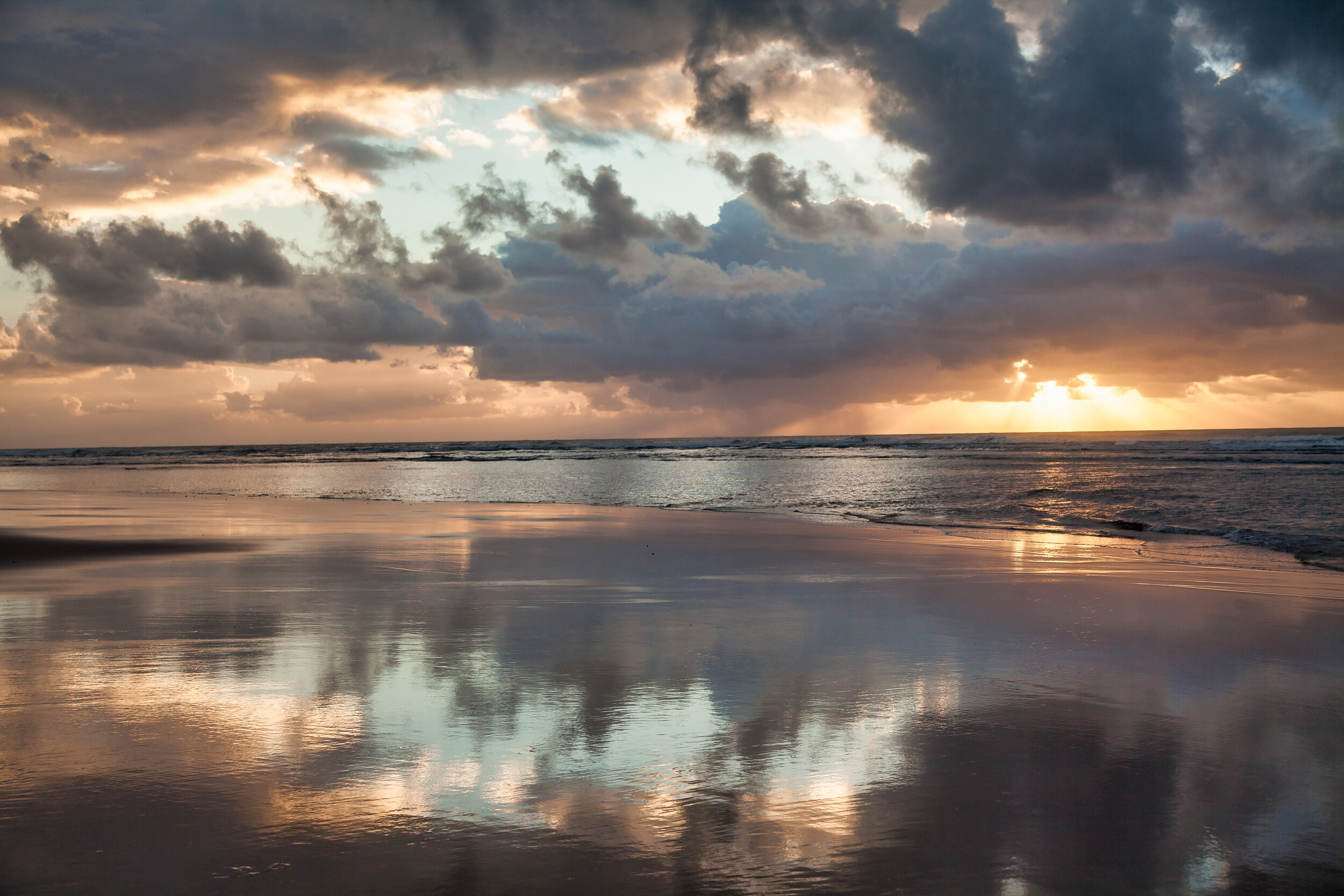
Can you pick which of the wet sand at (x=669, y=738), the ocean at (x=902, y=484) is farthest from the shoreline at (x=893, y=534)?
the wet sand at (x=669, y=738)

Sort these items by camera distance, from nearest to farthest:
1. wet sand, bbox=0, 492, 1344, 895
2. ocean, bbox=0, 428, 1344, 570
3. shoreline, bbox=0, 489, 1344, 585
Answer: wet sand, bbox=0, 492, 1344, 895 < shoreline, bbox=0, 489, 1344, 585 < ocean, bbox=0, 428, 1344, 570

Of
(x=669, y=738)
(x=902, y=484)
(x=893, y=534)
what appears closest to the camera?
(x=669, y=738)

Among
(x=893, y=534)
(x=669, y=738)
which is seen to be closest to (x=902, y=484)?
(x=893, y=534)

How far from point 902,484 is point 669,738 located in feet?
105

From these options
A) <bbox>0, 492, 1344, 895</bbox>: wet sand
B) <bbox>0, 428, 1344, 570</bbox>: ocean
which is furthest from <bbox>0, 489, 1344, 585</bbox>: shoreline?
<bbox>0, 492, 1344, 895</bbox>: wet sand

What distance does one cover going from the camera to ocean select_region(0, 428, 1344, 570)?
2056 cm

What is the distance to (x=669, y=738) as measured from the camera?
4.96 metres

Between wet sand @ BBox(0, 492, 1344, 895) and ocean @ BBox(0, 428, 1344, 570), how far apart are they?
30.6ft

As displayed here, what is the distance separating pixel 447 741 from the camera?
15.9 feet

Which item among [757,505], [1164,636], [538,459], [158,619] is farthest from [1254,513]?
[538,459]

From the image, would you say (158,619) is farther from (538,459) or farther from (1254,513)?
(538,459)

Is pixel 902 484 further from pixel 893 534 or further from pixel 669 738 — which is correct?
pixel 669 738

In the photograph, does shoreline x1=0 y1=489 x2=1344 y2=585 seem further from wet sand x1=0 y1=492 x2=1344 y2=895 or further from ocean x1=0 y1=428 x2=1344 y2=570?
wet sand x1=0 y1=492 x2=1344 y2=895

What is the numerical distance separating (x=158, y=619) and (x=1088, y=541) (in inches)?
606
